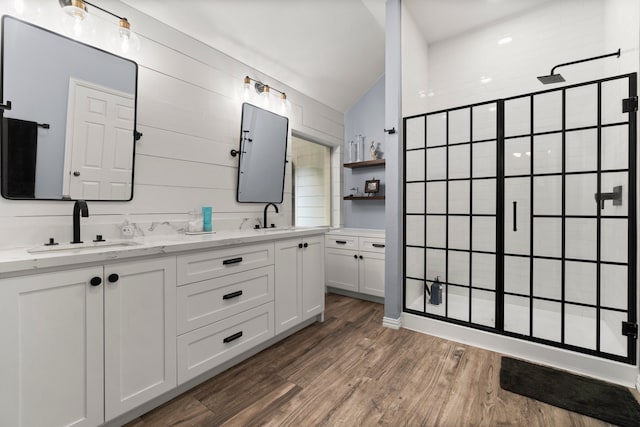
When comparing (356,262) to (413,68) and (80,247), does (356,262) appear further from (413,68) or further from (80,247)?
(80,247)

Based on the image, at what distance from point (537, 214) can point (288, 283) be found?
6.92 ft

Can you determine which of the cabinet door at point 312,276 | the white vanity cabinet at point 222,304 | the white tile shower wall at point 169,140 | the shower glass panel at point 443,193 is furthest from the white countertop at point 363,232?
the white vanity cabinet at point 222,304

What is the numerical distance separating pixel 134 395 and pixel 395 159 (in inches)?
100.0

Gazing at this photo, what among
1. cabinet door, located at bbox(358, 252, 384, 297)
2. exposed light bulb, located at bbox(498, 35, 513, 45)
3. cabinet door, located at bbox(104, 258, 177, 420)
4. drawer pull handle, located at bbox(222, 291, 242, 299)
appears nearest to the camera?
cabinet door, located at bbox(104, 258, 177, 420)

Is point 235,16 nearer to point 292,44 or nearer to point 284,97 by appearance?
point 292,44

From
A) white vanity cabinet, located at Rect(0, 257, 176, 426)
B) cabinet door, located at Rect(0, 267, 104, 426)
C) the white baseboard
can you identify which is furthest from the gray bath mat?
cabinet door, located at Rect(0, 267, 104, 426)

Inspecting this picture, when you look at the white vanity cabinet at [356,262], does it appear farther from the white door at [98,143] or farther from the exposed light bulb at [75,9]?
the exposed light bulb at [75,9]

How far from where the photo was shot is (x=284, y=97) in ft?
10.0

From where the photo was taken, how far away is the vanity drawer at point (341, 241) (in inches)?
137

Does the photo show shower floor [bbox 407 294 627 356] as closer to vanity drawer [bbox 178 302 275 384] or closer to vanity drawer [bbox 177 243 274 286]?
vanity drawer [bbox 178 302 275 384]

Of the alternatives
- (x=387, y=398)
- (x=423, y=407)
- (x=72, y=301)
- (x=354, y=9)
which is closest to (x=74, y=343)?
(x=72, y=301)

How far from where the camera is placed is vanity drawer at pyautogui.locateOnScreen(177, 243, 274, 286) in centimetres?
169

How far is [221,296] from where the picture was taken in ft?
6.16

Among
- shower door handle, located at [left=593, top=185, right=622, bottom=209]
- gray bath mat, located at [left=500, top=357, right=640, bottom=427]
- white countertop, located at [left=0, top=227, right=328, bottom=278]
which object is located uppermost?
shower door handle, located at [left=593, top=185, right=622, bottom=209]
